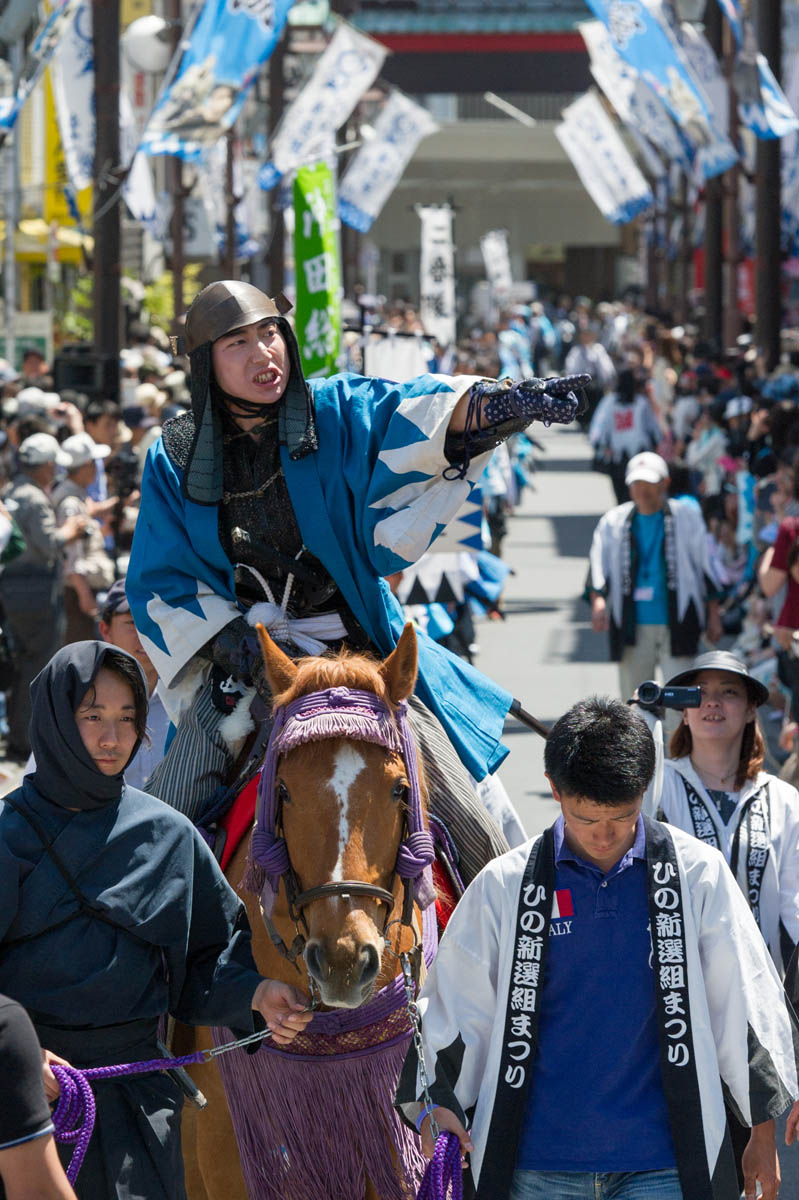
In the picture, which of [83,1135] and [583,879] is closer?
[83,1135]

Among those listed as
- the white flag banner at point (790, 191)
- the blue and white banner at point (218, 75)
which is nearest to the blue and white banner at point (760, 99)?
the white flag banner at point (790, 191)

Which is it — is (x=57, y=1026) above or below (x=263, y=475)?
below

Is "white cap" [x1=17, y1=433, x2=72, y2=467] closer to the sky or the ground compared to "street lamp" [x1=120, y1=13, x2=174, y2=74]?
closer to the ground

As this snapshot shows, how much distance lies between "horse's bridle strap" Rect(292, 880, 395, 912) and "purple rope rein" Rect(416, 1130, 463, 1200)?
1.61 feet

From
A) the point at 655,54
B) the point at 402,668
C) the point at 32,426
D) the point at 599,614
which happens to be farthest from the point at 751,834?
the point at 655,54

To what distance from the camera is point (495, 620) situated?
1762cm

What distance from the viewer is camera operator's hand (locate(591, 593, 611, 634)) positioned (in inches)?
431

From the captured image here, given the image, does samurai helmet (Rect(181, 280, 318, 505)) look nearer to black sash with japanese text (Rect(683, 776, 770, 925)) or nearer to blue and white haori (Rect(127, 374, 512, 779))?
blue and white haori (Rect(127, 374, 512, 779))

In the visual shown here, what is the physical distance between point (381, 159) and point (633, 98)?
147 inches

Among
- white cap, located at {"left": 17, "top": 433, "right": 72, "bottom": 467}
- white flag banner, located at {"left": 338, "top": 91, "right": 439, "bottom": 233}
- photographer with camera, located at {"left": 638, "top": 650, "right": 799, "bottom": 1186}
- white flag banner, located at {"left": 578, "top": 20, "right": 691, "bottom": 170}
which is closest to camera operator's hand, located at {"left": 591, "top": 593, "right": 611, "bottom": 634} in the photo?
white cap, located at {"left": 17, "top": 433, "right": 72, "bottom": 467}

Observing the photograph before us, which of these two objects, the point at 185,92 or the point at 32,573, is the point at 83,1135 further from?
the point at 185,92

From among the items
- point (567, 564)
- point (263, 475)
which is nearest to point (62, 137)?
point (567, 564)

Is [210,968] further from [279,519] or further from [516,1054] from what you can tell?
[279,519]

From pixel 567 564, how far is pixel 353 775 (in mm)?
17387
